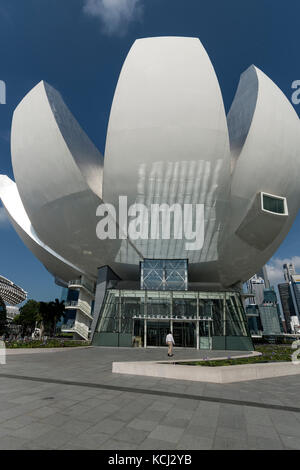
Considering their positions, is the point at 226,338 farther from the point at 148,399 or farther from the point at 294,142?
the point at 148,399

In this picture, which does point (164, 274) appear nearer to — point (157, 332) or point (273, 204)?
point (157, 332)

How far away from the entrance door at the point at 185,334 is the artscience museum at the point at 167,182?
102 millimetres

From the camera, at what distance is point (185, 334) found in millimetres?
28625

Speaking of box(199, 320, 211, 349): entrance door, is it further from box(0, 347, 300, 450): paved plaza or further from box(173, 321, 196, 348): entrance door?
box(0, 347, 300, 450): paved plaza

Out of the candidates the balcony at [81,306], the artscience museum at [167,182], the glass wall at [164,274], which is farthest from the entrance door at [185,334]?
the balcony at [81,306]

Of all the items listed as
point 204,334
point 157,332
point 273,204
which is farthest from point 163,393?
point 273,204

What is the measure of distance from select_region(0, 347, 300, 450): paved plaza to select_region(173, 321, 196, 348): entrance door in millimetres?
20176

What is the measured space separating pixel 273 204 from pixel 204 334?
14.4 m

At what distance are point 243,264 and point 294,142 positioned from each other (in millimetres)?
15073

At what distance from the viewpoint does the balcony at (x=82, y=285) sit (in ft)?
132

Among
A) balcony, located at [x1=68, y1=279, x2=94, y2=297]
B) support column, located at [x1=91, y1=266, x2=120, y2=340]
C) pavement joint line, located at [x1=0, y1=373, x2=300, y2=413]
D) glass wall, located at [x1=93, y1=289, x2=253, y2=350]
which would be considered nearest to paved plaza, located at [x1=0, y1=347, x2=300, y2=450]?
pavement joint line, located at [x1=0, y1=373, x2=300, y2=413]

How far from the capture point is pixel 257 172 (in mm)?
26844

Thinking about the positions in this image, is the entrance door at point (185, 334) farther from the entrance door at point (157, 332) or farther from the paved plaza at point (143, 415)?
the paved plaza at point (143, 415)

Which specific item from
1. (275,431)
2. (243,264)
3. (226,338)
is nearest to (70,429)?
(275,431)
